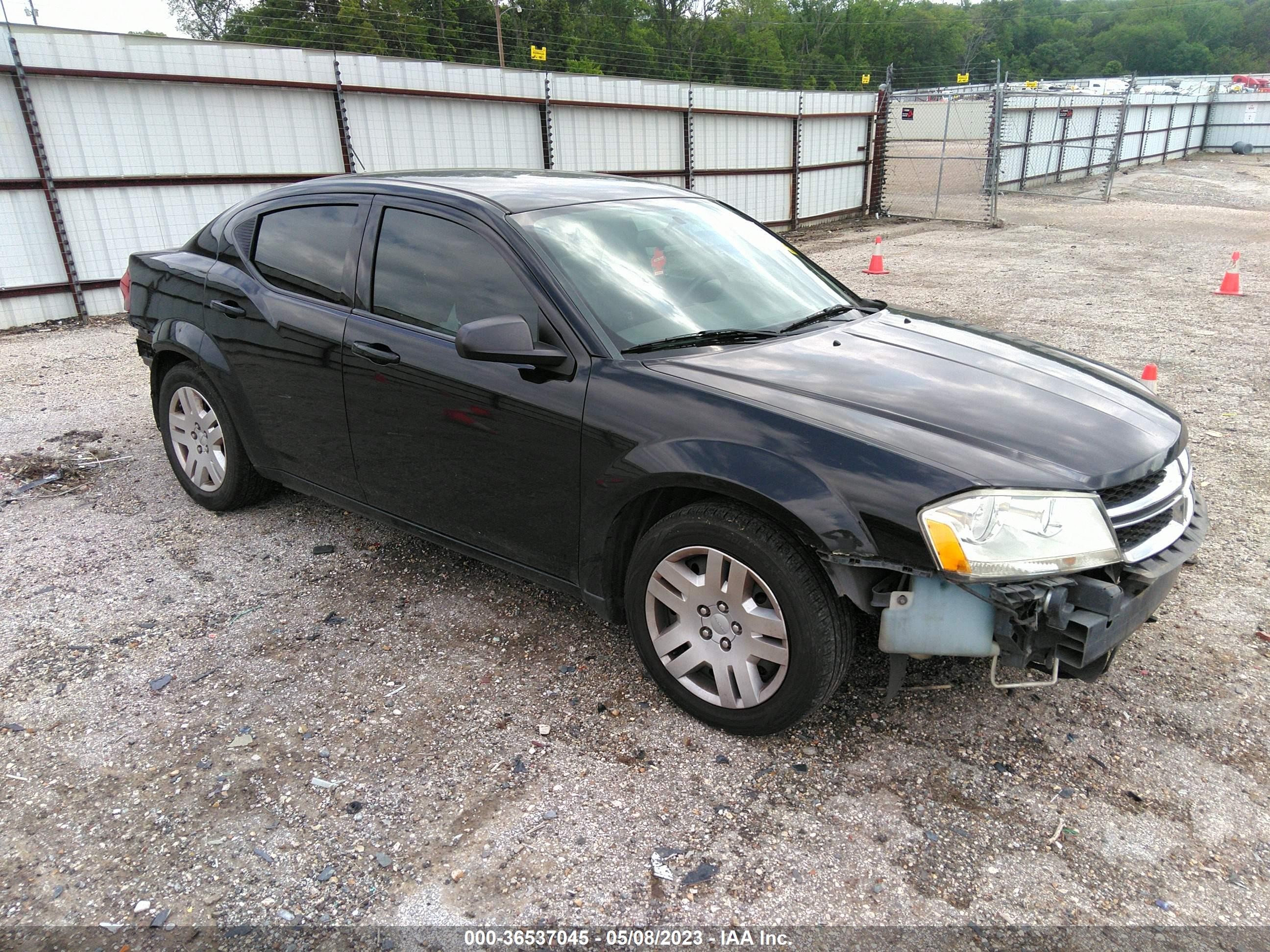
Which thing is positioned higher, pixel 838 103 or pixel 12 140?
pixel 12 140

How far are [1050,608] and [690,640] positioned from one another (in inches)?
43.2

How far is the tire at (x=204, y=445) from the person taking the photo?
14.4 ft

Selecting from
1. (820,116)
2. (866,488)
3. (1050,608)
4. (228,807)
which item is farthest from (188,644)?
(820,116)

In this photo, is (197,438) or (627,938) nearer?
(627,938)

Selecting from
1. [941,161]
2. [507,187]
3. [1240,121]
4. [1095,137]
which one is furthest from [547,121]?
[1240,121]

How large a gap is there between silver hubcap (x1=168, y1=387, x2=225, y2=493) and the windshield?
86.9 inches

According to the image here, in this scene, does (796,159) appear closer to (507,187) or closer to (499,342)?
(507,187)

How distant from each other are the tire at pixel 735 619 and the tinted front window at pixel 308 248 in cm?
191

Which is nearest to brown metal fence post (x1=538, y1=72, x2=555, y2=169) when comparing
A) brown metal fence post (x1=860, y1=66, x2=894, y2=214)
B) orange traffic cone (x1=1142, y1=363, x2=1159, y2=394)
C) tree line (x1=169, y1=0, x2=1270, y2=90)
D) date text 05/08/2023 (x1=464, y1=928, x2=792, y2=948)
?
tree line (x1=169, y1=0, x2=1270, y2=90)

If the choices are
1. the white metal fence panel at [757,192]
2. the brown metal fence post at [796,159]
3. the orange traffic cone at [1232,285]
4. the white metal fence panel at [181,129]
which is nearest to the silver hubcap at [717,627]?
the white metal fence panel at [181,129]

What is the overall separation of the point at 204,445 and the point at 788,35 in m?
82.6

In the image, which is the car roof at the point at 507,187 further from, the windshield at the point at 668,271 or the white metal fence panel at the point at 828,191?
the white metal fence panel at the point at 828,191

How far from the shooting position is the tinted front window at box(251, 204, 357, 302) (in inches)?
148

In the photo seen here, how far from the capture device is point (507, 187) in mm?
3641
